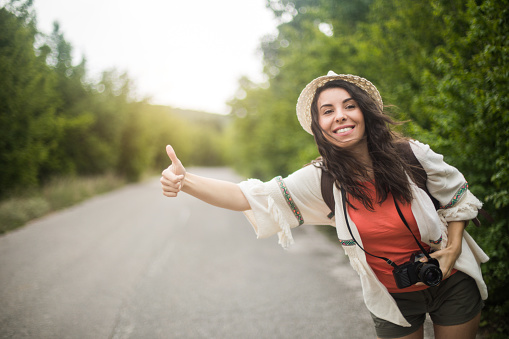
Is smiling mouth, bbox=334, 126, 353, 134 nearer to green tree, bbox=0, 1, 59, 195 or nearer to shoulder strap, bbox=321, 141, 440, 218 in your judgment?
shoulder strap, bbox=321, 141, 440, 218

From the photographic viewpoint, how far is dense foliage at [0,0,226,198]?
21.2ft

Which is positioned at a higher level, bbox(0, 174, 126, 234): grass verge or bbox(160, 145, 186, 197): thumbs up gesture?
bbox(160, 145, 186, 197): thumbs up gesture

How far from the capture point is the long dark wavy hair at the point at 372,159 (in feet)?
5.64

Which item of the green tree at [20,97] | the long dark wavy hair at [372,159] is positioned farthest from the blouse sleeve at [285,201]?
the green tree at [20,97]

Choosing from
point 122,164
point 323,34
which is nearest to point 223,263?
point 323,34

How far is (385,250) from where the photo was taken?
1755mm

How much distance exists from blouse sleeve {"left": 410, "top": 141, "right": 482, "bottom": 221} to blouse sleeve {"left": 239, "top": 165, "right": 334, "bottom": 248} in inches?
22.0

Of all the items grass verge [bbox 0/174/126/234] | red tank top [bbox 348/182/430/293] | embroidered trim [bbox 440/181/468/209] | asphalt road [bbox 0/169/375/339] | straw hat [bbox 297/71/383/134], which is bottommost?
grass verge [bbox 0/174/126/234]

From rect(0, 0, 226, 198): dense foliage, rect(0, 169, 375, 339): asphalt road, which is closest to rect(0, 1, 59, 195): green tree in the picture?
rect(0, 0, 226, 198): dense foliage

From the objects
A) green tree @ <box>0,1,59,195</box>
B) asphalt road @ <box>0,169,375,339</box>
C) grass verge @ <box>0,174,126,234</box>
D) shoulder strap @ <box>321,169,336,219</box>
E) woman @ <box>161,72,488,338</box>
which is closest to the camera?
woman @ <box>161,72,488,338</box>

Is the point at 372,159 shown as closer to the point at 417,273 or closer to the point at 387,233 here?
the point at 387,233

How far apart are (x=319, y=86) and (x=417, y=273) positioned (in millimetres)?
1156

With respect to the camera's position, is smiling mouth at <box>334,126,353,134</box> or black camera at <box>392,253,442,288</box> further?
smiling mouth at <box>334,126,353,134</box>

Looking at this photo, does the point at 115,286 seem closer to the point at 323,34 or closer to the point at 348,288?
the point at 348,288
